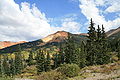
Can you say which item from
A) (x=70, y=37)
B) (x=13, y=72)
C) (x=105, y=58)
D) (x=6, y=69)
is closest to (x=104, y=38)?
(x=105, y=58)

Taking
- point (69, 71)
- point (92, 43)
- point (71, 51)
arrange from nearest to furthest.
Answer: point (69, 71)
point (92, 43)
point (71, 51)

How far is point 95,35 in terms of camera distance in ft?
193

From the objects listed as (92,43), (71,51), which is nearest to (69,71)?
(92,43)

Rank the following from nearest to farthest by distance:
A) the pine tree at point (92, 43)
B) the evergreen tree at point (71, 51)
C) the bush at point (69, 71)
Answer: the bush at point (69, 71) < the pine tree at point (92, 43) < the evergreen tree at point (71, 51)

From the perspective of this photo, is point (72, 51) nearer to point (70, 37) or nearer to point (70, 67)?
point (70, 37)

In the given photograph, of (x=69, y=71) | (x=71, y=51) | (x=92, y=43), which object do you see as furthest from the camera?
(x=71, y=51)

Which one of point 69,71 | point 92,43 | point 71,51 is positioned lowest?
point 69,71

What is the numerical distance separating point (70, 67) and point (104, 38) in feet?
124

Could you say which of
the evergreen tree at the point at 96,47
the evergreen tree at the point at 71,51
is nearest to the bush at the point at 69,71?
the evergreen tree at the point at 96,47

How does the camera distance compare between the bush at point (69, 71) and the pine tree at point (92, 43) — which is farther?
the pine tree at point (92, 43)

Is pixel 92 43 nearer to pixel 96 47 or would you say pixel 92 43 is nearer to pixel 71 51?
pixel 96 47

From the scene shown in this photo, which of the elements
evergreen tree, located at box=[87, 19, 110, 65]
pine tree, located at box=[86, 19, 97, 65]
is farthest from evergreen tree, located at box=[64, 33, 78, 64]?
pine tree, located at box=[86, 19, 97, 65]

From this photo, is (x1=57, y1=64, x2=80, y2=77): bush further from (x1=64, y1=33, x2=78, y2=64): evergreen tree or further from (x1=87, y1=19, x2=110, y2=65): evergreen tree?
(x1=64, y1=33, x2=78, y2=64): evergreen tree

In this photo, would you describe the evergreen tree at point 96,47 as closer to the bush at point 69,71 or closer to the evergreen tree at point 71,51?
the evergreen tree at point 71,51
